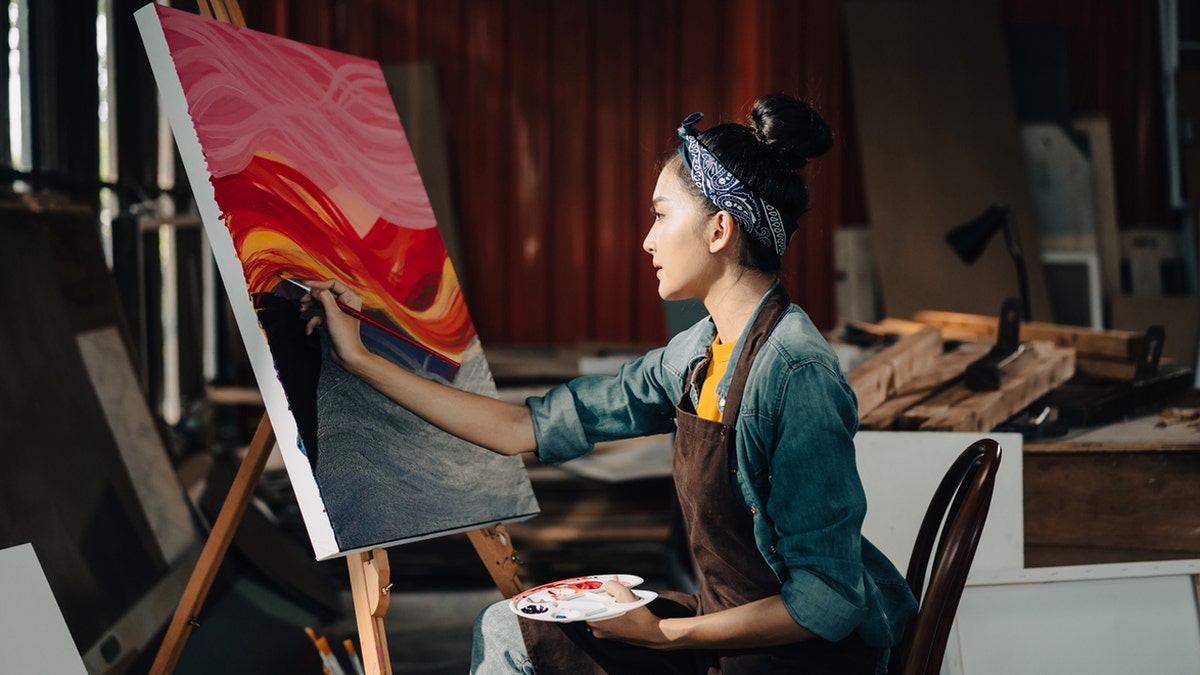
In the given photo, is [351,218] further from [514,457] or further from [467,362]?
[514,457]

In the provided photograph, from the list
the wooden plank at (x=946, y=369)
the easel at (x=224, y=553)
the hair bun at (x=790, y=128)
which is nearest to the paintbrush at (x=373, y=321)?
the easel at (x=224, y=553)

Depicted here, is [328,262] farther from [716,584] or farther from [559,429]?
[716,584]

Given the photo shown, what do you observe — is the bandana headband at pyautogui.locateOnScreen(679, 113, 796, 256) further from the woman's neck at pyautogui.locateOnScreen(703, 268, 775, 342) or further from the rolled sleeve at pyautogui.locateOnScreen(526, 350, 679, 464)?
the rolled sleeve at pyautogui.locateOnScreen(526, 350, 679, 464)

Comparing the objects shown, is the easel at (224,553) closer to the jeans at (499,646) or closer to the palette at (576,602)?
the jeans at (499,646)

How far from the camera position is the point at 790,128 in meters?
1.42

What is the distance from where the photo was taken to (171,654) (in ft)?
5.80

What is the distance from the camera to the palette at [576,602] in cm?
138

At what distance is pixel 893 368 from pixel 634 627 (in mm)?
1331

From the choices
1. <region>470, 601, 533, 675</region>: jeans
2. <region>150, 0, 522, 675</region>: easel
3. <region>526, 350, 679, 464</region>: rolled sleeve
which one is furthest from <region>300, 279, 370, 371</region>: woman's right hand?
<region>470, 601, 533, 675</region>: jeans

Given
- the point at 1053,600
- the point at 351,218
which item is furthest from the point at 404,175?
the point at 1053,600

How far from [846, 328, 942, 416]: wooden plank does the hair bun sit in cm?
91

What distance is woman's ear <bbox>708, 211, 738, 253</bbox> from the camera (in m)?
1.47

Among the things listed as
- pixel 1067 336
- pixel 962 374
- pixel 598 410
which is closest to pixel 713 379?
pixel 598 410

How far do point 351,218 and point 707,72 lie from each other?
374 centimetres
